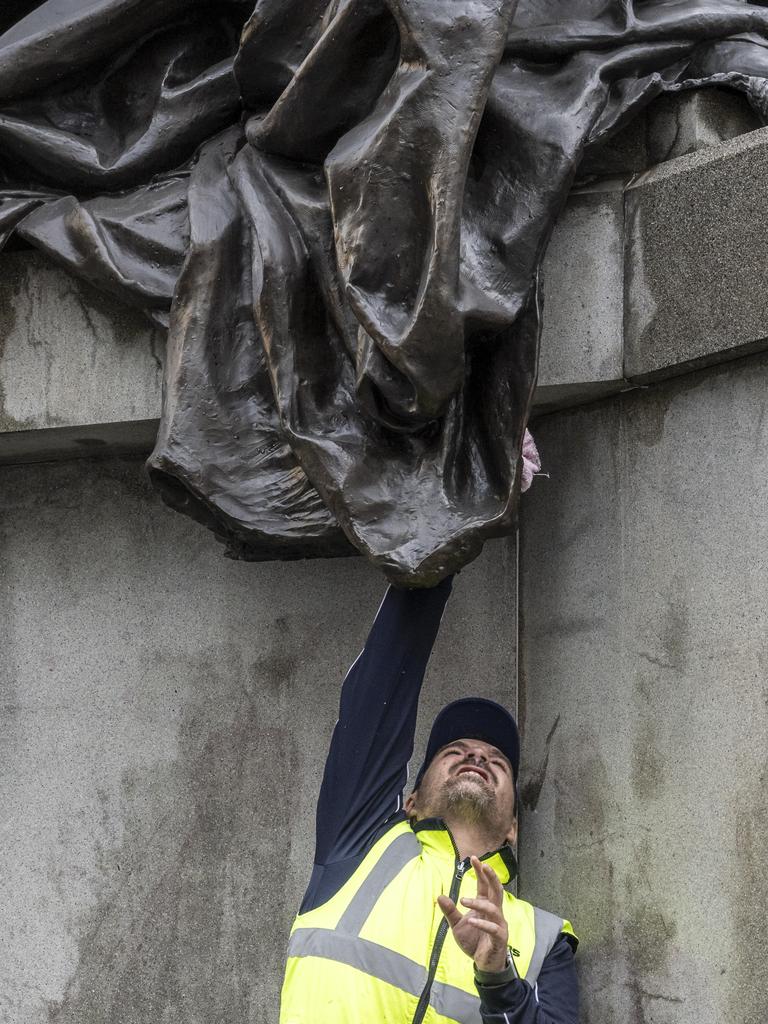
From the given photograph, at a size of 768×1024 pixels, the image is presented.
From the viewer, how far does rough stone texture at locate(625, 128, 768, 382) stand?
361cm

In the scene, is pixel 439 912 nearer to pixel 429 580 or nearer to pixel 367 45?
pixel 429 580

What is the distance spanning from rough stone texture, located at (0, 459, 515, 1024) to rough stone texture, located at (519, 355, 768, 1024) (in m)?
0.28

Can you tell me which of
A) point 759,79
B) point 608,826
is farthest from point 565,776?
point 759,79

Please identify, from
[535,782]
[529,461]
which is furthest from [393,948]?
[529,461]

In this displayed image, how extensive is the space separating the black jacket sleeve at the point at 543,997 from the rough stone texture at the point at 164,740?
710mm

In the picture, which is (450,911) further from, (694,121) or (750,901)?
(694,121)

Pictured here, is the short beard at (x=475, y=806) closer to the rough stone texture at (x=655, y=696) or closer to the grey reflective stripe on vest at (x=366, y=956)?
the rough stone texture at (x=655, y=696)

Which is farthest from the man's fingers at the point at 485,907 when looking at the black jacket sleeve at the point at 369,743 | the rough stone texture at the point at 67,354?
the rough stone texture at the point at 67,354

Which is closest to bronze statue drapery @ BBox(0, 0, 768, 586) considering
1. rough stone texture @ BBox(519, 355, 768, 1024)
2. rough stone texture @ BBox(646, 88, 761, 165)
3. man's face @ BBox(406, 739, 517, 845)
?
rough stone texture @ BBox(646, 88, 761, 165)

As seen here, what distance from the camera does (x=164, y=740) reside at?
13.9ft

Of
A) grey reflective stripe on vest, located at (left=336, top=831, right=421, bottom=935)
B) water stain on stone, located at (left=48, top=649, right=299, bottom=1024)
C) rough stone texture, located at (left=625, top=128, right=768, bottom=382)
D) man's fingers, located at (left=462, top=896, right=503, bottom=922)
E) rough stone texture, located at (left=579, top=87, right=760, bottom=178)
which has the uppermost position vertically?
rough stone texture, located at (left=579, top=87, right=760, bottom=178)

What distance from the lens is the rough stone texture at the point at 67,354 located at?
158 inches

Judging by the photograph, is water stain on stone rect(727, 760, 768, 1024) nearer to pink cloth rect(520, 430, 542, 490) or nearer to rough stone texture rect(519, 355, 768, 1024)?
rough stone texture rect(519, 355, 768, 1024)

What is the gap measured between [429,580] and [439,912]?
834 mm
